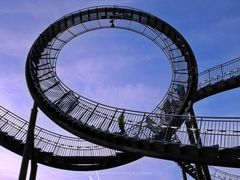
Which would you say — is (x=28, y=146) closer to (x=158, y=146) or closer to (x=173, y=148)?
(x=158, y=146)

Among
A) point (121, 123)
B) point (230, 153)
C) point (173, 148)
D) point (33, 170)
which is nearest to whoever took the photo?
point (230, 153)

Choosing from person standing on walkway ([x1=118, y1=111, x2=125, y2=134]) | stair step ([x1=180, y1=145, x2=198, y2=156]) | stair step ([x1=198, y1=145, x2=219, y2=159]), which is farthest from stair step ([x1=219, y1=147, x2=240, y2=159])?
person standing on walkway ([x1=118, y1=111, x2=125, y2=134])

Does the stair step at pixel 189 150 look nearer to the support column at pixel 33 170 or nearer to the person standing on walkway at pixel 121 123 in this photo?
the person standing on walkway at pixel 121 123

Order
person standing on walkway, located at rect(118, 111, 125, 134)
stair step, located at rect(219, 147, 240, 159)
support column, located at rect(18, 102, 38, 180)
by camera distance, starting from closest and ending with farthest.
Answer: stair step, located at rect(219, 147, 240, 159), person standing on walkway, located at rect(118, 111, 125, 134), support column, located at rect(18, 102, 38, 180)

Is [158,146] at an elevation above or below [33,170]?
above

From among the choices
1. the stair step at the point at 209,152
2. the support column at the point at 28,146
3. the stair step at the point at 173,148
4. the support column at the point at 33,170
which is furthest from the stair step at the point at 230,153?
the support column at the point at 33,170

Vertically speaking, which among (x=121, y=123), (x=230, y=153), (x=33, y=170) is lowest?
(x=33, y=170)

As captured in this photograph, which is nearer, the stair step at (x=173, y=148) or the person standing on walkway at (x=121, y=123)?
the stair step at (x=173, y=148)

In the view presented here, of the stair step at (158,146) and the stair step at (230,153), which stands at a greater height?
the stair step at (158,146)

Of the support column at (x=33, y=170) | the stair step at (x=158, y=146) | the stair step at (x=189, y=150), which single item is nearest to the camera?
the stair step at (x=189, y=150)

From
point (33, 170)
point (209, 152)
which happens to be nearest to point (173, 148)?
point (209, 152)

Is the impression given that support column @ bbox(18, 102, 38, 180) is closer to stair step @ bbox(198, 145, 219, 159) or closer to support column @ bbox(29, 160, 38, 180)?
support column @ bbox(29, 160, 38, 180)

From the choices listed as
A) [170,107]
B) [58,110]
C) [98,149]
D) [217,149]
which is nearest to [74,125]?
[58,110]

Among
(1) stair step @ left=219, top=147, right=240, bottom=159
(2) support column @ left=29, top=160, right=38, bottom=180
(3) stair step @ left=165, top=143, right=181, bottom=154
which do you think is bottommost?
(2) support column @ left=29, top=160, right=38, bottom=180
